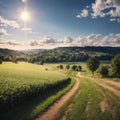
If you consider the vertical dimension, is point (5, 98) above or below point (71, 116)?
above

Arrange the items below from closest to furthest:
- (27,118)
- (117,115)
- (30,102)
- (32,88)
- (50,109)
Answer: (27,118) → (117,115) → (50,109) → (30,102) → (32,88)

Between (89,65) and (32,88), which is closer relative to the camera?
(32,88)

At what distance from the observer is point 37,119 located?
689 inches

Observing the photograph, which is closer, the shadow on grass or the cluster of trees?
the shadow on grass

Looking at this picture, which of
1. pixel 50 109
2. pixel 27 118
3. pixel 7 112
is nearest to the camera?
pixel 27 118

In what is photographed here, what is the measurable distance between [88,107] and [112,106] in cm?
360


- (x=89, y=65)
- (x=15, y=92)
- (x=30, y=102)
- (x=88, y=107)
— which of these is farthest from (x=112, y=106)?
(x=89, y=65)

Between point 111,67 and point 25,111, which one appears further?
point 111,67

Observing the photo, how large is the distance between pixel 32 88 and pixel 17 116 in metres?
9.56

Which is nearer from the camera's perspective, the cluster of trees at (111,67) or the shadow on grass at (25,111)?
the shadow on grass at (25,111)

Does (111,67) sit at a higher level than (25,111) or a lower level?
higher

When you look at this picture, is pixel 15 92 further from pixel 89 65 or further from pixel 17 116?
pixel 89 65

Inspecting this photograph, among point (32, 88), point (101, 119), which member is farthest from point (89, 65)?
point (101, 119)

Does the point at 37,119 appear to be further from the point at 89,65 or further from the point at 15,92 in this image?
the point at 89,65
